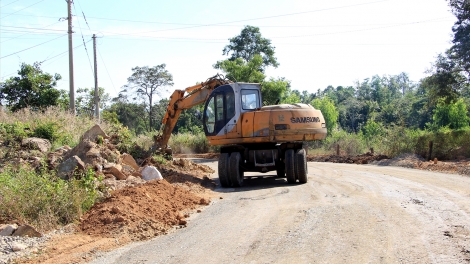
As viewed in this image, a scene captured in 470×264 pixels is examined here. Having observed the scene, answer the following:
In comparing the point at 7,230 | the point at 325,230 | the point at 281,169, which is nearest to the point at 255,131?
the point at 281,169

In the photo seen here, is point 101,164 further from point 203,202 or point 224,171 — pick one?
point 224,171

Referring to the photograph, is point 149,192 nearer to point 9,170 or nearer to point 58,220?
point 58,220

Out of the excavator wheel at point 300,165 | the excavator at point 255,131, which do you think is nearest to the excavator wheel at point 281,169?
the excavator at point 255,131

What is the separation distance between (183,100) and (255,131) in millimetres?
4264

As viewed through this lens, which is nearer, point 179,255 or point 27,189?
point 179,255

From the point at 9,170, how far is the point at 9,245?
456 cm

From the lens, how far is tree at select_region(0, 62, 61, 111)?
27125 millimetres

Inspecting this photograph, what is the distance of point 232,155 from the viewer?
15.2 metres

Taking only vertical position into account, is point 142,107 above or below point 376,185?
above

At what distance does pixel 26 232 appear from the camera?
7.86 metres

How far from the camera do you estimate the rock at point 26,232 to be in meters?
7.84

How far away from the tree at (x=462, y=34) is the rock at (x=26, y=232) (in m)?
22.7

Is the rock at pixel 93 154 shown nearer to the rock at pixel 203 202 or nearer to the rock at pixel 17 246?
the rock at pixel 203 202

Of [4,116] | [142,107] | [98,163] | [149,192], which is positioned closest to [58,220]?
[149,192]
